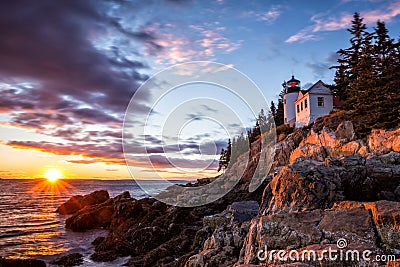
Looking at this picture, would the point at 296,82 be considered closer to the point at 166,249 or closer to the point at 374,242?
the point at 166,249

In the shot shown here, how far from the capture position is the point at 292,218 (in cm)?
812

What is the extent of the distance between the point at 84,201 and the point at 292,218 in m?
34.9

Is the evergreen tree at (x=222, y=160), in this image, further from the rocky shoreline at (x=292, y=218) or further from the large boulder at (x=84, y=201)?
the rocky shoreline at (x=292, y=218)

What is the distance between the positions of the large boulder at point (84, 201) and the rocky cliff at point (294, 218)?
8807 millimetres

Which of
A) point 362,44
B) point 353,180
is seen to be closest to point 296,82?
point 362,44

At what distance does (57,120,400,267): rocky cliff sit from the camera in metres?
7.08

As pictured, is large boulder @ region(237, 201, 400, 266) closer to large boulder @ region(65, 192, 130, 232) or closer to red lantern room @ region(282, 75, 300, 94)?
large boulder @ region(65, 192, 130, 232)

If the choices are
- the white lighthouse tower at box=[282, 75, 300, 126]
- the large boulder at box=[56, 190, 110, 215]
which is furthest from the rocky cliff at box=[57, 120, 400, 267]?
the white lighthouse tower at box=[282, 75, 300, 126]

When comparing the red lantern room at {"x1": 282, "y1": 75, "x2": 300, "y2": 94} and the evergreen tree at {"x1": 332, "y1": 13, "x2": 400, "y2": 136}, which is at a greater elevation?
the red lantern room at {"x1": 282, "y1": 75, "x2": 300, "y2": 94}

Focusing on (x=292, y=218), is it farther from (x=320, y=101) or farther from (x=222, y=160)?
(x=222, y=160)

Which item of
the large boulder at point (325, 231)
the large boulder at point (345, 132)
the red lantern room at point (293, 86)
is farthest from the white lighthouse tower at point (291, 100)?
the large boulder at point (325, 231)

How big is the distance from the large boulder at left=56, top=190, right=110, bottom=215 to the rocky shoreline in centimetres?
835

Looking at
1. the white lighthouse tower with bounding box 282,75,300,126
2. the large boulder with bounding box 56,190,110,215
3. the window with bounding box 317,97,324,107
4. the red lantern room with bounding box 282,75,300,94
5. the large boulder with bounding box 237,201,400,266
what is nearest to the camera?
the large boulder with bounding box 237,201,400,266

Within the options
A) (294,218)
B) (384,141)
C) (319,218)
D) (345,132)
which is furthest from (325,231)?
(345,132)
